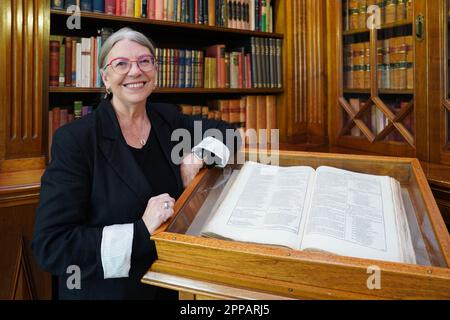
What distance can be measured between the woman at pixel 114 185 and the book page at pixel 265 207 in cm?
12

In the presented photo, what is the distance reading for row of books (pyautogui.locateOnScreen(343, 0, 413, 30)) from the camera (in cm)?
178

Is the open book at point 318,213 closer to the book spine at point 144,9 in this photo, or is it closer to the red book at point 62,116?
the red book at point 62,116

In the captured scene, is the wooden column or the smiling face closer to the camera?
the smiling face

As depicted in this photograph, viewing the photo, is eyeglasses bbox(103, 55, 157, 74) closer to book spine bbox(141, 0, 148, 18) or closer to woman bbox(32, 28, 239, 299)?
woman bbox(32, 28, 239, 299)

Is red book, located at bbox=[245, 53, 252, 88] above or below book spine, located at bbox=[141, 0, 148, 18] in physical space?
below

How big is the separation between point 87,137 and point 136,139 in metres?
0.21

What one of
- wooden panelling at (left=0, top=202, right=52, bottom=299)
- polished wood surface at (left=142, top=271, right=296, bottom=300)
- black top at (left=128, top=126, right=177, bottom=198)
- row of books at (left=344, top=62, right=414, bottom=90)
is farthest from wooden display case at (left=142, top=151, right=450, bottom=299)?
row of books at (left=344, top=62, right=414, bottom=90)

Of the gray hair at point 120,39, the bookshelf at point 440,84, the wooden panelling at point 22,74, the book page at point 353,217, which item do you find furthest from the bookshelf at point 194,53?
the book page at point 353,217

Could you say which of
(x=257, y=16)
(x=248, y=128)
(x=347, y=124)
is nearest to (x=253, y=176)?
(x=347, y=124)

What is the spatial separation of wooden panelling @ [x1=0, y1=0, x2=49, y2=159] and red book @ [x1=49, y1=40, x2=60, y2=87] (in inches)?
7.3

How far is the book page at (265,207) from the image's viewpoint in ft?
2.21

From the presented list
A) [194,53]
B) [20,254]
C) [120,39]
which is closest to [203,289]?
[120,39]
